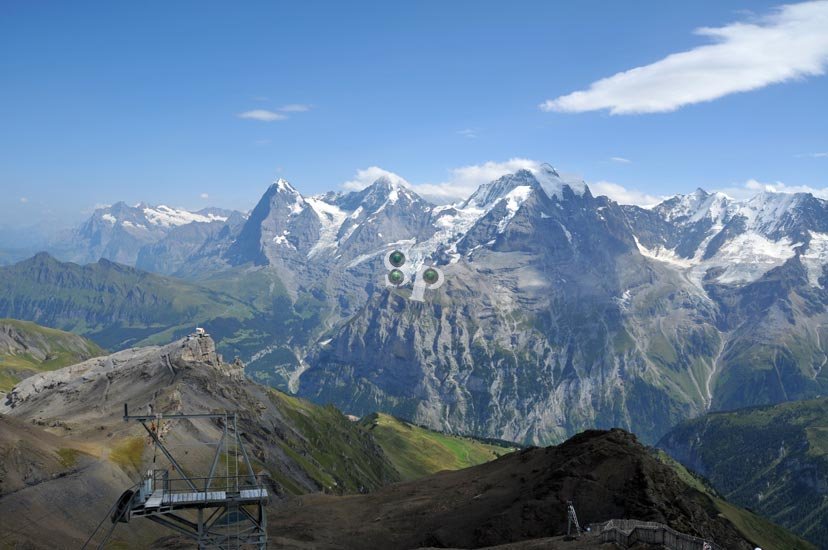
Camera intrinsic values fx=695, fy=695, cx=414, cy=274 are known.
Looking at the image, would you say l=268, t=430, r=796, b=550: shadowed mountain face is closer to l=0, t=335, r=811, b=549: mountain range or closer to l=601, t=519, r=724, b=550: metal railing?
l=0, t=335, r=811, b=549: mountain range

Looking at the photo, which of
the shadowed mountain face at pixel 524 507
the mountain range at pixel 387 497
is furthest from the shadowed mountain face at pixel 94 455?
the shadowed mountain face at pixel 524 507

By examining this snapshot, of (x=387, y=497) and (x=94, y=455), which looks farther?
(x=94, y=455)

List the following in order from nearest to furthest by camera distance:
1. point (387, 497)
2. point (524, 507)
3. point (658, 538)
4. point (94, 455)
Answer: point (658, 538) < point (524, 507) < point (387, 497) < point (94, 455)

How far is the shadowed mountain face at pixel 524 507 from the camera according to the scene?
8862cm

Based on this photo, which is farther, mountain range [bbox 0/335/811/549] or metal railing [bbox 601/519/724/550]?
mountain range [bbox 0/335/811/549]

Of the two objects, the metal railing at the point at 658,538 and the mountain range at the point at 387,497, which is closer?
the metal railing at the point at 658,538

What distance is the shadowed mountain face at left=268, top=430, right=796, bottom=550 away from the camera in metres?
88.6

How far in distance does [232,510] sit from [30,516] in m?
65.5

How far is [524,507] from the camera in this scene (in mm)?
93938

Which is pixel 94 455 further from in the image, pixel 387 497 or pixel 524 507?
pixel 524 507

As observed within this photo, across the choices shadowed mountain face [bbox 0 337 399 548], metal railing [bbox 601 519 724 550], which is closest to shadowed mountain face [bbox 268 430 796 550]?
metal railing [bbox 601 519 724 550]

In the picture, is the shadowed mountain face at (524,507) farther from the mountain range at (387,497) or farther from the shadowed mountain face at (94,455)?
the shadowed mountain face at (94,455)

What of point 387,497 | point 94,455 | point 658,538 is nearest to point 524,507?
point 658,538

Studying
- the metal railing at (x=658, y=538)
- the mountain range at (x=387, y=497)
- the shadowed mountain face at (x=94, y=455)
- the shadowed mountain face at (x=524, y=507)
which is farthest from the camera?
the shadowed mountain face at (x=94, y=455)
